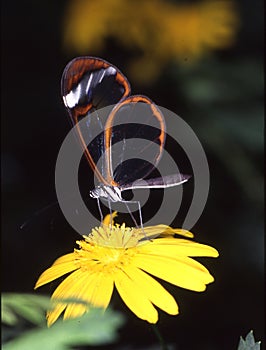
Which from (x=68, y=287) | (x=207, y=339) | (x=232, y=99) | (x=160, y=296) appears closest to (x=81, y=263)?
(x=68, y=287)

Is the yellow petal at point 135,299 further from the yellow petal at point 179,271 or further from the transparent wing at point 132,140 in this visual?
the transparent wing at point 132,140

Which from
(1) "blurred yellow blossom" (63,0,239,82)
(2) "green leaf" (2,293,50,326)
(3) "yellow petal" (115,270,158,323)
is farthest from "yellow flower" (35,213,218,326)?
(1) "blurred yellow blossom" (63,0,239,82)

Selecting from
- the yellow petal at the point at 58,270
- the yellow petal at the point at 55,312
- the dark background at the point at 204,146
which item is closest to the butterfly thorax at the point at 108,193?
the yellow petal at the point at 58,270

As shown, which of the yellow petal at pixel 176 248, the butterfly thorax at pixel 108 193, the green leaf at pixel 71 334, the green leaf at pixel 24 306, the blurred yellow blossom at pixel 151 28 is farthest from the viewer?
the blurred yellow blossom at pixel 151 28

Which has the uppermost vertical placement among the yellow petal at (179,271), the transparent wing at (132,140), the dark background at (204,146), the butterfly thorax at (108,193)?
the transparent wing at (132,140)

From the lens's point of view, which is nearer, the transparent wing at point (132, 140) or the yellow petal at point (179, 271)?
the yellow petal at point (179, 271)

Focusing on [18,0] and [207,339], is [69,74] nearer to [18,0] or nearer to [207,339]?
[207,339]

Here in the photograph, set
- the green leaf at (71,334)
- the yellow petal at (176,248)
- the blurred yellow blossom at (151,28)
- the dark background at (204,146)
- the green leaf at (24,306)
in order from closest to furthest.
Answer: the green leaf at (71,334) < the yellow petal at (176,248) < the green leaf at (24,306) < the dark background at (204,146) < the blurred yellow blossom at (151,28)
